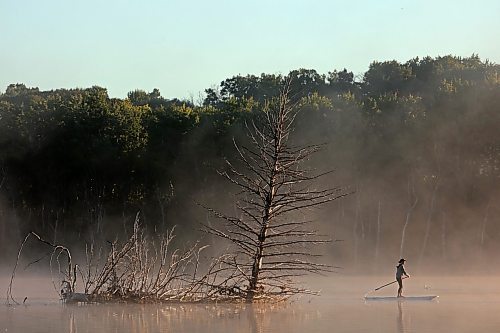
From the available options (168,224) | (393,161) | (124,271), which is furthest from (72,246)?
(124,271)

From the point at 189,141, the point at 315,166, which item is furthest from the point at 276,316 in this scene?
the point at 189,141

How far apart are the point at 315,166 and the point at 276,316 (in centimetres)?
3059

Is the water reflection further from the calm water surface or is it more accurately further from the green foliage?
the green foliage

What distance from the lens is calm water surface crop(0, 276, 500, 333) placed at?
22.2 m

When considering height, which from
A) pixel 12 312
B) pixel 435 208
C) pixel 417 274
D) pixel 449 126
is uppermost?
pixel 449 126

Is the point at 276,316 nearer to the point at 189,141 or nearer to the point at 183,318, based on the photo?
the point at 183,318

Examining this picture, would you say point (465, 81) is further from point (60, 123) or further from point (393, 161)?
point (60, 123)

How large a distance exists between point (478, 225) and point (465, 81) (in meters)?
8.51

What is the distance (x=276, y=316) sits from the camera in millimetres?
25562

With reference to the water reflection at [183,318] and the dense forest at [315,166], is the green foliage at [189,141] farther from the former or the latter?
the water reflection at [183,318]

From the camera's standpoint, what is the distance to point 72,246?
54.9 m

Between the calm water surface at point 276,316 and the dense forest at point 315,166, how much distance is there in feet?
72.6

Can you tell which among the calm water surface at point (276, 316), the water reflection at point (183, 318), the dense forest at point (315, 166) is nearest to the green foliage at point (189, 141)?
the dense forest at point (315, 166)

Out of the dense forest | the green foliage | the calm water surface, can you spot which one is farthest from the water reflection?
Result: the green foliage
